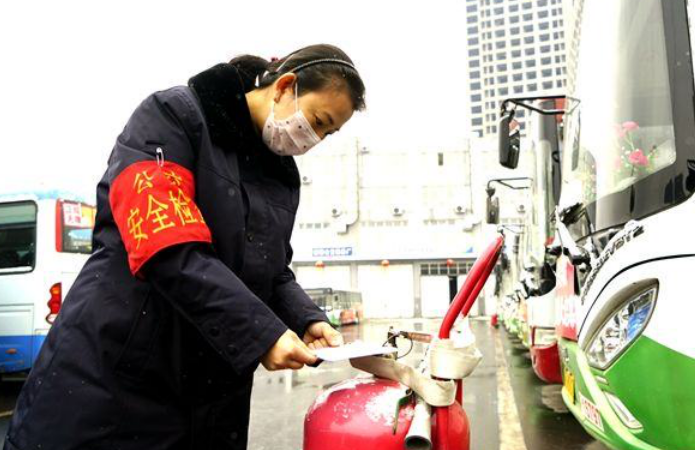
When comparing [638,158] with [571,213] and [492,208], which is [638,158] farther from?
[492,208]

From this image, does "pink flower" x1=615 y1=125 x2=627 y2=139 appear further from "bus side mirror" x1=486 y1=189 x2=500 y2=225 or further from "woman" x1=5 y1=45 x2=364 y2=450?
"bus side mirror" x1=486 y1=189 x2=500 y2=225

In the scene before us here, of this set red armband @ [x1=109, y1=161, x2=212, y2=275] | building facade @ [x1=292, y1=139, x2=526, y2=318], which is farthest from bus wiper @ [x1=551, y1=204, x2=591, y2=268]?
building facade @ [x1=292, y1=139, x2=526, y2=318]

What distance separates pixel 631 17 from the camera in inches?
103

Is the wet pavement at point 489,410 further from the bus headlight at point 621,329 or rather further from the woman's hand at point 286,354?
the woman's hand at point 286,354

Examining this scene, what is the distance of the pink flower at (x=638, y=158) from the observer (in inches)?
91.1

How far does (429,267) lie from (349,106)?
3243cm

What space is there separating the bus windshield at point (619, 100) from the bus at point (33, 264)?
5.75 m

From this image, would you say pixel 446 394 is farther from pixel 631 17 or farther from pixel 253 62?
pixel 631 17

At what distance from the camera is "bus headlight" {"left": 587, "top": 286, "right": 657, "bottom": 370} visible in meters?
1.84

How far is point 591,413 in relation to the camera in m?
2.34

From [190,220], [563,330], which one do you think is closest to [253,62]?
[190,220]

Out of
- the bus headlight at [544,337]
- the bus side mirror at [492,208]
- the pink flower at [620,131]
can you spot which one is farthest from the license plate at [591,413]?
the bus side mirror at [492,208]

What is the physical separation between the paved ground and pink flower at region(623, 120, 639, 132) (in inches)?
110

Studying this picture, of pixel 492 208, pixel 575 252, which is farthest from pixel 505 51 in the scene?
pixel 575 252
